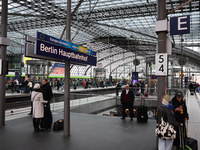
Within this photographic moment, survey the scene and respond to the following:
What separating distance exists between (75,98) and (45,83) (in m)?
3.29

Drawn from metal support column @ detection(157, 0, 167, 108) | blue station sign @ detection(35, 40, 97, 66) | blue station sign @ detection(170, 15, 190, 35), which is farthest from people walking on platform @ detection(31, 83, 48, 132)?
blue station sign @ detection(170, 15, 190, 35)

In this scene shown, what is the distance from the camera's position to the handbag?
144 inches

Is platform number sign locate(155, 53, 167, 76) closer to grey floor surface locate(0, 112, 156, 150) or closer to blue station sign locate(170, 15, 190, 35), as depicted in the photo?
blue station sign locate(170, 15, 190, 35)

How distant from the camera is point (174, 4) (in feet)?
77.1

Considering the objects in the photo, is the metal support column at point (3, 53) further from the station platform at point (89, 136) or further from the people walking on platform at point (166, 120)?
the people walking on platform at point (166, 120)

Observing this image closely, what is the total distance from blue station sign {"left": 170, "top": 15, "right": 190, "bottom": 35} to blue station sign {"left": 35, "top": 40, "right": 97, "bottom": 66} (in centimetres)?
302

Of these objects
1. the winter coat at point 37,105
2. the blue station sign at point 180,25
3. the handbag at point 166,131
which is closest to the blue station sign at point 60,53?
the winter coat at point 37,105

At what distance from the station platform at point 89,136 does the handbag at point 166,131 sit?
1.36 m

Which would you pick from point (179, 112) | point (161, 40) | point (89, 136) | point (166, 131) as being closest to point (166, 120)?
point (166, 131)

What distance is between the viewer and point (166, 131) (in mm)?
3672

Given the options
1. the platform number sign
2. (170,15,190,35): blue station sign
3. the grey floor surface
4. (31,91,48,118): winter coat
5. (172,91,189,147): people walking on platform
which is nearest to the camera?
(172,91,189,147): people walking on platform

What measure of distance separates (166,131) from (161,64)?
1.74 meters

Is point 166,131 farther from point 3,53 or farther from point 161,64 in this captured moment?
point 3,53

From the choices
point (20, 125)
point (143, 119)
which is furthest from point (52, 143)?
point (143, 119)
